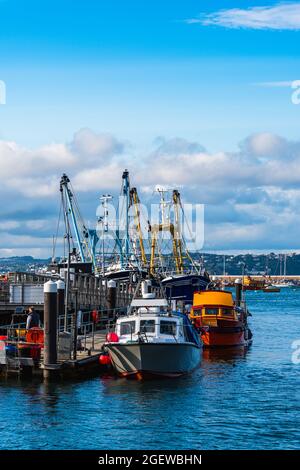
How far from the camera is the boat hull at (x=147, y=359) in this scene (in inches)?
1612

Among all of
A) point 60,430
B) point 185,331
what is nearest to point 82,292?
point 185,331

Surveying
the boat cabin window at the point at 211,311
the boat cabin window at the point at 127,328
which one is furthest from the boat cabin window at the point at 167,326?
the boat cabin window at the point at 211,311

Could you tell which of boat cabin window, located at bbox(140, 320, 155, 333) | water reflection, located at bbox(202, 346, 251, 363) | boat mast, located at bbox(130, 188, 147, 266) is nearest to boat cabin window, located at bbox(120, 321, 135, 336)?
boat cabin window, located at bbox(140, 320, 155, 333)

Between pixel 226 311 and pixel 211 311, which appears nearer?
pixel 211 311

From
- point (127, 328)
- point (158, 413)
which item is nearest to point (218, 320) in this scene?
point (127, 328)

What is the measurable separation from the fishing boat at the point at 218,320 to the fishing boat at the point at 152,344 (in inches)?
517

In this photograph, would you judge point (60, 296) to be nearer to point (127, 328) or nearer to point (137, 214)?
point (127, 328)

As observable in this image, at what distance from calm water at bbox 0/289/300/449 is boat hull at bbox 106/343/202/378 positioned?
23.0 inches

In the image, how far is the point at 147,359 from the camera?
4100cm

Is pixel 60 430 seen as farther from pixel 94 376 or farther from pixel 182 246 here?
pixel 182 246

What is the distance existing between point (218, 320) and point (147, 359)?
18.9 metres

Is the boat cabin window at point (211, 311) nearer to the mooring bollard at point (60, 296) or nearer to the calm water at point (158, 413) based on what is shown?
the mooring bollard at point (60, 296)

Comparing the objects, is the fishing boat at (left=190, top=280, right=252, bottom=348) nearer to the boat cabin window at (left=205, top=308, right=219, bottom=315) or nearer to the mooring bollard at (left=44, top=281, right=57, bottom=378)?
the boat cabin window at (left=205, top=308, right=219, bottom=315)

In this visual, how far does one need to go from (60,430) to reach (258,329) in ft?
194
